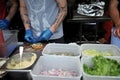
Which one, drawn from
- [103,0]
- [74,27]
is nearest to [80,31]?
[74,27]

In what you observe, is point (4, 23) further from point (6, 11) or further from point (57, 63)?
point (57, 63)

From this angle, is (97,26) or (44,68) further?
(97,26)

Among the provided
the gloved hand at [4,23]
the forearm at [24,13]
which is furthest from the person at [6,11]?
the forearm at [24,13]

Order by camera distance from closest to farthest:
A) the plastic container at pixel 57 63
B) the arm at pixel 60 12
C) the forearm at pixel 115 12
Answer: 1. the plastic container at pixel 57 63
2. the arm at pixel 60 12
3. the forearm at pixel 115 12

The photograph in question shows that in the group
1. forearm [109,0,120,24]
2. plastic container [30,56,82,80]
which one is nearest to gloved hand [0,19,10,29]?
plastic container [30,56,82,80]

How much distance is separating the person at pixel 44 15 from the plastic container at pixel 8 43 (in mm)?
361

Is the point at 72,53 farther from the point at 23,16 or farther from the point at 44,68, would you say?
the point at 23,16

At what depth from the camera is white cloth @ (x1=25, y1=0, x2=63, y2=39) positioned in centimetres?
212

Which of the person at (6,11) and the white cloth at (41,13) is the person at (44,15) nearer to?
the white cloth at (41,13)

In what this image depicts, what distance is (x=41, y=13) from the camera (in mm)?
2146

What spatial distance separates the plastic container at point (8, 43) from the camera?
1.48 metres

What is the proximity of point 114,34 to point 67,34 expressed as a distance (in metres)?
2.12

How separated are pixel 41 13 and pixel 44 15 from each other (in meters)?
0.04

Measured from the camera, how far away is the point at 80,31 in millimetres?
3734
